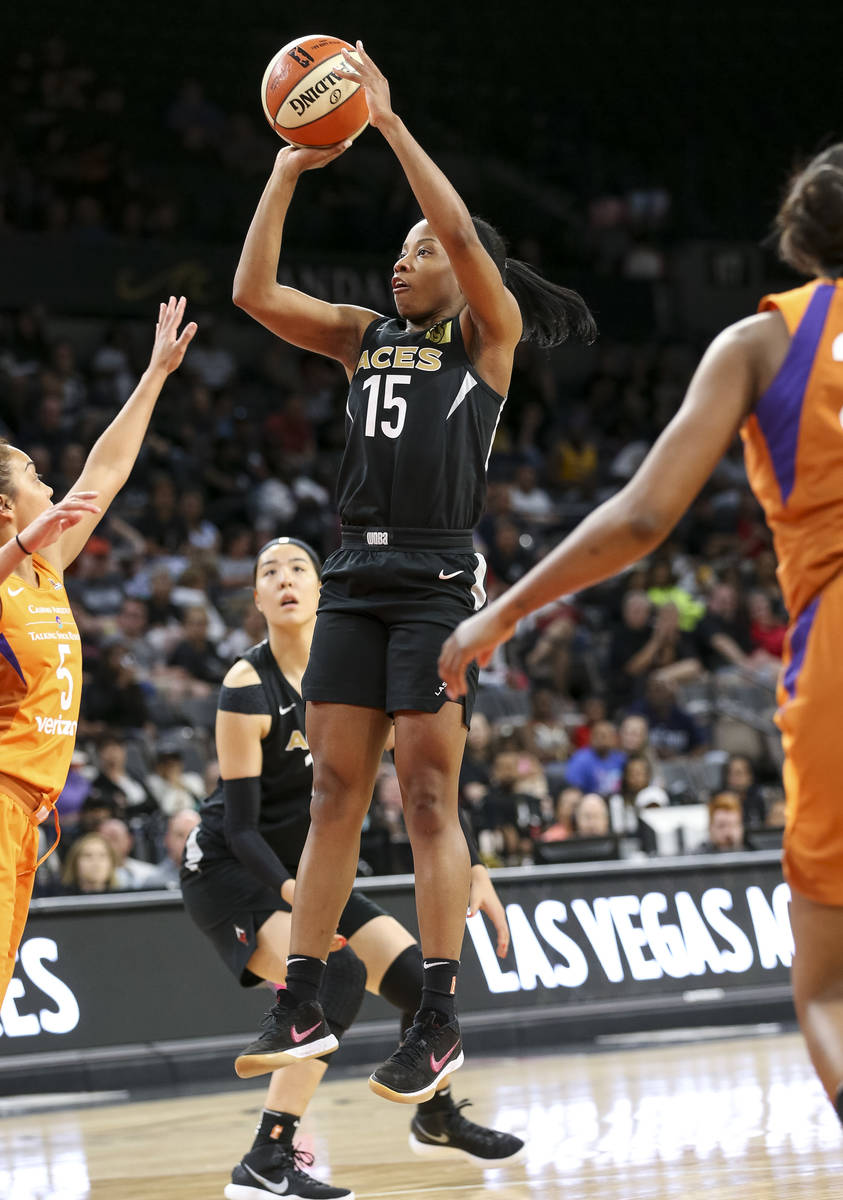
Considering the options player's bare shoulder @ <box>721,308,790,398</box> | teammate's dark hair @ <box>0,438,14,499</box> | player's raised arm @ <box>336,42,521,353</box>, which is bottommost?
teammate's dark hair @ <box>0,438,14,499</box>

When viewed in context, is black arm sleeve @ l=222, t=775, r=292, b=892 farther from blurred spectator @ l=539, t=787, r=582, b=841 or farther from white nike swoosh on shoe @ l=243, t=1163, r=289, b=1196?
blurred spectator @ l=539, t=787, r=582, b=841

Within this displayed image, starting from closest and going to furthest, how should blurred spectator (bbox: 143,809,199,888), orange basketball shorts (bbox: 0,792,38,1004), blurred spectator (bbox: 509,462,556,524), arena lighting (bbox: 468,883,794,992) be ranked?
1. orange basketball shorts (bbox: 0,792,38,1004)
2. arena lighting (bbox: 468,883,794,992)
3. blurred spectator (bbox: 143,809,199,888)
4. blurred spectator (bbox: 509,462,556,524)

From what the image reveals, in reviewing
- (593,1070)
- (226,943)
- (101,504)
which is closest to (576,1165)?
(226,943)

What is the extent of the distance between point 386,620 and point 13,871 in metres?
1.11

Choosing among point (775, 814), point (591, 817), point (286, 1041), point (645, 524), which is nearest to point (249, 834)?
point (286, 1041)

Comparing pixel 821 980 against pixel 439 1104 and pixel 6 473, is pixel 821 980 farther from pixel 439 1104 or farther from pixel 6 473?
pixel 439 1104

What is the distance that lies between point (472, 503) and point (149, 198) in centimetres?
1324

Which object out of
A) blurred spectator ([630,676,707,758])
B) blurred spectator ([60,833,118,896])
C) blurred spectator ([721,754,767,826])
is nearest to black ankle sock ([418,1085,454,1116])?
blurred spectator ([60,833,118,896])

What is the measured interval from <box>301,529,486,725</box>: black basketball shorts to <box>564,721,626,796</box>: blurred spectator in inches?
287

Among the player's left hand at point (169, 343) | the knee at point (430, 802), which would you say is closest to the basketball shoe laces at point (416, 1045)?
the knee at point (430, 802)

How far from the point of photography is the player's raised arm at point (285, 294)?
4.39m

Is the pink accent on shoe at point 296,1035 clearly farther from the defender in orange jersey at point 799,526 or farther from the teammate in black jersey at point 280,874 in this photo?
the defender in orange jersey at point 799,526

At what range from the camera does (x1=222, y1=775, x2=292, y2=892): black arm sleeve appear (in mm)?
5094

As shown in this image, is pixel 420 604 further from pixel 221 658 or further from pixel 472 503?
pixel 221 658
